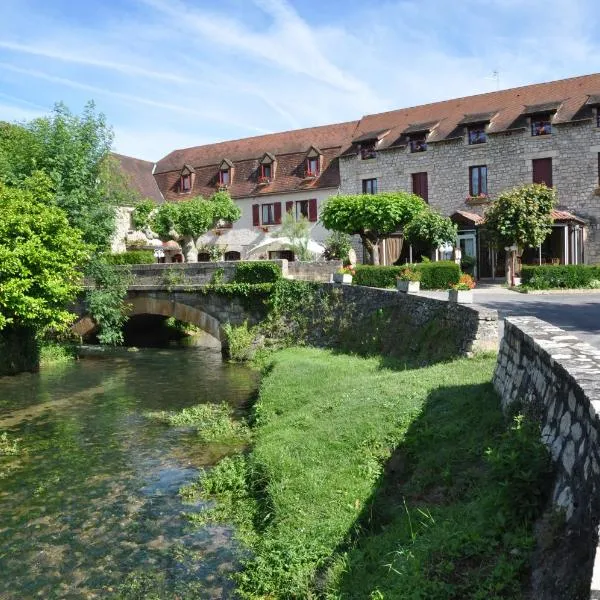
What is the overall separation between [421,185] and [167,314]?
51.3 ft

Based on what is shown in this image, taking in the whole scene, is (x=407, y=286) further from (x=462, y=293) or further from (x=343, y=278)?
(x=343, y=278)

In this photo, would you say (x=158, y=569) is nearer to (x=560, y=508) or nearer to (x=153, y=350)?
(x=560, y=508)

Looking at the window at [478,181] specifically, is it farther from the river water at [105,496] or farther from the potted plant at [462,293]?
the potted plant at [462,293]

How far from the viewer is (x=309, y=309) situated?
22656 millimetres

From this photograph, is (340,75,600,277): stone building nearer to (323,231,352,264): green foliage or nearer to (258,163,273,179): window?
(323,231,352,264): green foliage

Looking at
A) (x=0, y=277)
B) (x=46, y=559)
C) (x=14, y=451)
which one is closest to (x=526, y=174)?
(x=0, y=277)

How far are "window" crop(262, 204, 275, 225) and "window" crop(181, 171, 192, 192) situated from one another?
628cm

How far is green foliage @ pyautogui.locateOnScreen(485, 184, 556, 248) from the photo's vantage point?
26.1 metres

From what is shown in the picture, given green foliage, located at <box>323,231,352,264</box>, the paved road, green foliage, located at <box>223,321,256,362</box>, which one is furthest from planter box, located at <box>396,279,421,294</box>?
green foliage, located at <box>323,231,352,264</box>

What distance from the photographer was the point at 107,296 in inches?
1003

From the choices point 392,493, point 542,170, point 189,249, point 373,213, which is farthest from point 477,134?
point 392,493

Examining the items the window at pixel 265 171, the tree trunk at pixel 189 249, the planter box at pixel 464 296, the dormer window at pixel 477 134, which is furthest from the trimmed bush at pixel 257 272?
the window at pixel 265 171

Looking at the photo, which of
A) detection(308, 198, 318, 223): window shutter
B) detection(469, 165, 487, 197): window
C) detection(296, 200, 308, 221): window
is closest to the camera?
detection(469, 165, 487, 197): window

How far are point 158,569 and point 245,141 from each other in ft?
126
